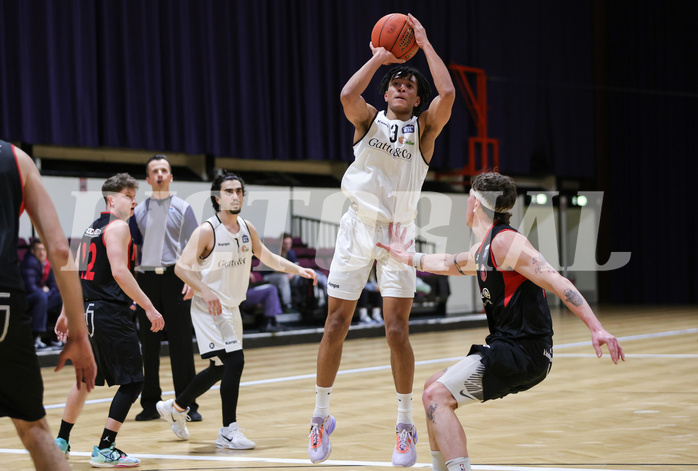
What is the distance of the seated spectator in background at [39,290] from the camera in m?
9.53

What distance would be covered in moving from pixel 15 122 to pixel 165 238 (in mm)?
5117

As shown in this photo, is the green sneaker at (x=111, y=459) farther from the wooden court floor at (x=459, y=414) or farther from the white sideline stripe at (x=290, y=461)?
the white sideline stripe at (x=290, y=461)

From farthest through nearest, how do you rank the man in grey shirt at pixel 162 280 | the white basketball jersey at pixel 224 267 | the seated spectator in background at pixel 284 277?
1. the seated spectator in background at pixel 284 277
2. the man in grey shirt at pixel 162 280
3. the white basketball jersey at pixel 224 267

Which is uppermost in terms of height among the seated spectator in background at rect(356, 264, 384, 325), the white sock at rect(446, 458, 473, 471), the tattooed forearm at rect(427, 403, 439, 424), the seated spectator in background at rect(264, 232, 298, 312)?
the tattooed forearm at rect(427, 403, 439, 424)

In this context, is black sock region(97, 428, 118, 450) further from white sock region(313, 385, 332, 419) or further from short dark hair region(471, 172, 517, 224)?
short dark hair region(471, 172, 517, 224)

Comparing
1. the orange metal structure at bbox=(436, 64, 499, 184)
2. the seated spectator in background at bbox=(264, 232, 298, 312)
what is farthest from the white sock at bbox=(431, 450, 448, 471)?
the orange metal structure at bbox=(436, 64, 499, 184)

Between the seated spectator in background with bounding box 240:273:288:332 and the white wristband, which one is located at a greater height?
the white wristband

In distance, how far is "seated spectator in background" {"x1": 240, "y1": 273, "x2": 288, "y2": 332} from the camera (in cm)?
1162

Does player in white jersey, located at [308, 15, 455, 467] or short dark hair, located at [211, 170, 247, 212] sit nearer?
player in white jersey, located at [308, 15, 455, 467]

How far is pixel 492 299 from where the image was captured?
12.4 ft

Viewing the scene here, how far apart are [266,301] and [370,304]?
6.81ft

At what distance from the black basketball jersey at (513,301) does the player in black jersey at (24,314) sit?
6.00 ft

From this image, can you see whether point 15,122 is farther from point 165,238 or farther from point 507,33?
point 507,33

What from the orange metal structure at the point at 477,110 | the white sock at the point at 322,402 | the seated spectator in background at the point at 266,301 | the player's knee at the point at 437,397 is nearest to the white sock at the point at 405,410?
the white sock at the point at 322,402
